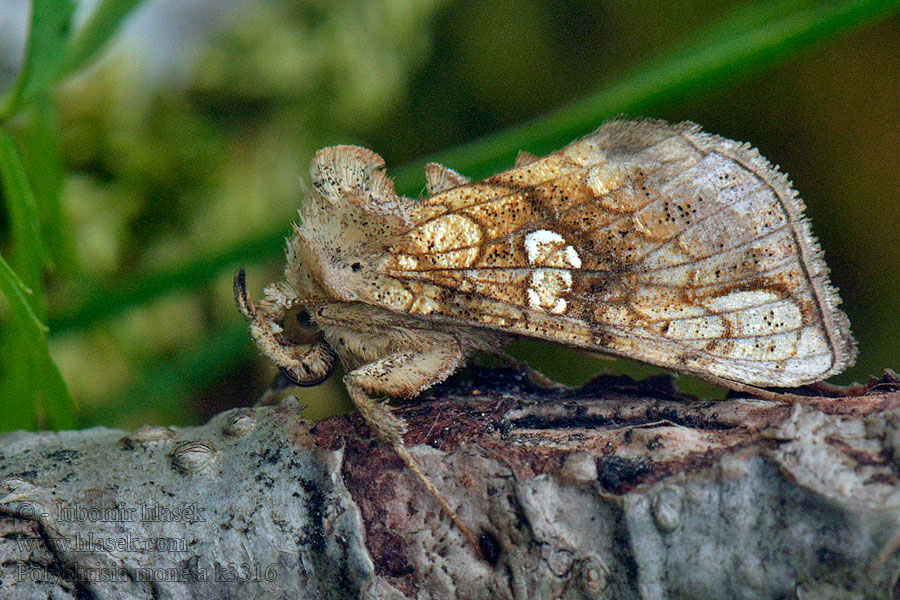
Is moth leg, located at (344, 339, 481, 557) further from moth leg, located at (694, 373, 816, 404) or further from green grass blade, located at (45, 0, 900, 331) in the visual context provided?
green grass blade, located at (45, 0, 900, 331)

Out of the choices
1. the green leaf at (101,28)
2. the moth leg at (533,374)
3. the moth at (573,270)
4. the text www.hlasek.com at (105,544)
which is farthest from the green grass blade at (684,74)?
the text www.hlasek.com at (105,544)

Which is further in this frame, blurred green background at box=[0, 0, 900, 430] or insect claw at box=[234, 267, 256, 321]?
blurred green background at box=[0, 0, 900, 430]

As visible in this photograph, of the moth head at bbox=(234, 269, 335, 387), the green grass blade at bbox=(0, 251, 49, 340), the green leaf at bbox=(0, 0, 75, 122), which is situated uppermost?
the green leaf at bbox=(0, 0, 75, 122)

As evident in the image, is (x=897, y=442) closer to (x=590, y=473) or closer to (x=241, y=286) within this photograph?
(x=590, y=473)

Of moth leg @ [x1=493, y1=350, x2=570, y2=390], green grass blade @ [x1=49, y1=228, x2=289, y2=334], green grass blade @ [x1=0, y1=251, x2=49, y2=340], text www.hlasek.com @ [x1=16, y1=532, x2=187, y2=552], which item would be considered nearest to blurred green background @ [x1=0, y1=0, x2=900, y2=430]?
green grass blade @ [x1=49, y1=228, x2=289, y2=334]

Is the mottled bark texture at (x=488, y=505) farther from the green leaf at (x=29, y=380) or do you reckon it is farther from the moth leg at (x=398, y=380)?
the green leaf at (x=29, y=380)

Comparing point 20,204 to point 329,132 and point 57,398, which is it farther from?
point 329,132

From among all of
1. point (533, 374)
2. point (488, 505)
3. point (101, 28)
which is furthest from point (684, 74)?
point (101, 28)
